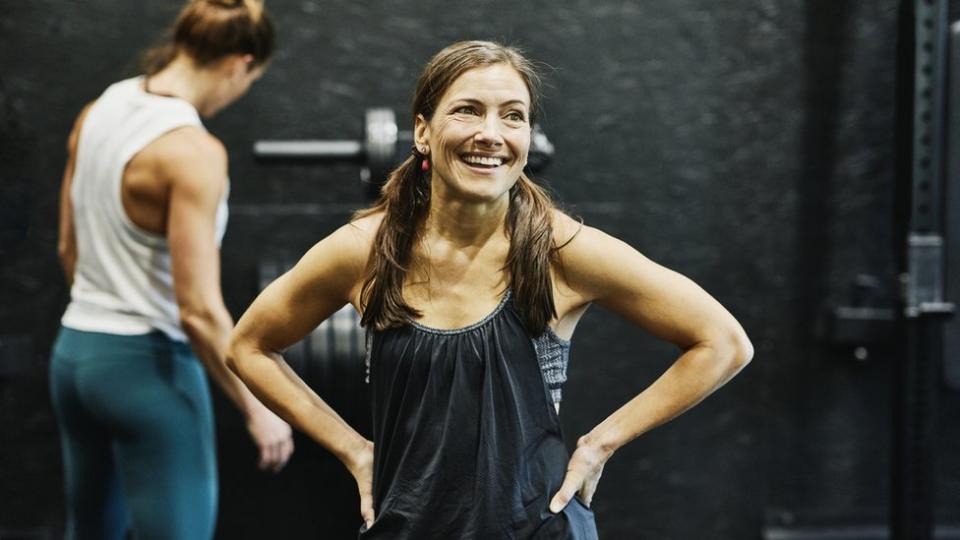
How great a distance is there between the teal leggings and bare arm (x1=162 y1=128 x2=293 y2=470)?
0.09m

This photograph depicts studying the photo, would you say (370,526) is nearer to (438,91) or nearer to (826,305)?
(438,91)

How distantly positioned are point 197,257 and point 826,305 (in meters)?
1.93

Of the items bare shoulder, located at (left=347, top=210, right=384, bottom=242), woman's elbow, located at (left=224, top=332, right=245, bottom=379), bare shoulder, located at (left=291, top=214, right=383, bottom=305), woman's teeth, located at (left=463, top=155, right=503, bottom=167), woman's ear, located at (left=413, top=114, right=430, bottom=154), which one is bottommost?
woman's elbow, located at (left=224, top=332, right=245, bottom=379)

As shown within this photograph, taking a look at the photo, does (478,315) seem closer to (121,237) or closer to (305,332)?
(305,332)

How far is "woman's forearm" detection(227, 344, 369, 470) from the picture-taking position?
157 cm

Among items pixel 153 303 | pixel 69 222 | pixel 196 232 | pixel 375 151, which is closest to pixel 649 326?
pixel 375 151

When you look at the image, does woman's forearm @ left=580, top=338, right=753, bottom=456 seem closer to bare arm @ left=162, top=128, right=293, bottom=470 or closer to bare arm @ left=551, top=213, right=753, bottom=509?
bare arm @ left=551, top=213, right=753, bottom=509

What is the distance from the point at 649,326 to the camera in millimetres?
1527

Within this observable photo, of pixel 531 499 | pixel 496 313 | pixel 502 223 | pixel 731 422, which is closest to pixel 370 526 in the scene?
pixel 531 499

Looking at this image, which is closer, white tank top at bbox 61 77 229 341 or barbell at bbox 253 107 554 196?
barbell at bbox 253 107 554 196

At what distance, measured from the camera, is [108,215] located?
227cm

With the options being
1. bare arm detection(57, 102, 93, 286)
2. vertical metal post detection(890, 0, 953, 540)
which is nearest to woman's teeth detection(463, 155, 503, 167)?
bare arm detection(57, 102, 93, 286)

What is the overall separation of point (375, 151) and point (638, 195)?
120cm

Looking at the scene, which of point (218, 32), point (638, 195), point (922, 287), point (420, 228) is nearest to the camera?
point (420, 228)
